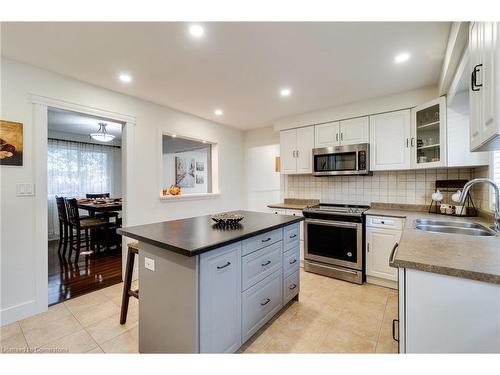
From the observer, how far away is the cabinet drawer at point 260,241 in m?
1.67

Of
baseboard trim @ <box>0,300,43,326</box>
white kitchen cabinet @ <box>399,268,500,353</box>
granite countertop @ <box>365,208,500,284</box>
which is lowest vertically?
baseboard trim @ <box>0,300,43,326</box>

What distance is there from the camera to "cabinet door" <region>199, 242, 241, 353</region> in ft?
4.42

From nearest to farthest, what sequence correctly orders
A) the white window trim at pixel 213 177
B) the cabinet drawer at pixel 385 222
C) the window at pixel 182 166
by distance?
the cabinet drawer at pixel 385 222, the white window trim at pixel 213 177, the window at pixel 182 166

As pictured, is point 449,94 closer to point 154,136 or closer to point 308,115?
point 308,115

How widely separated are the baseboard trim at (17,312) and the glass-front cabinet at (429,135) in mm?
4309

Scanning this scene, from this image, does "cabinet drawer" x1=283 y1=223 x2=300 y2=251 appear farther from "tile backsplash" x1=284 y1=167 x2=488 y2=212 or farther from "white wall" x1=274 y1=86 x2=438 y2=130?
"white wall" x1=274 y1=86 x2=438 y2=130

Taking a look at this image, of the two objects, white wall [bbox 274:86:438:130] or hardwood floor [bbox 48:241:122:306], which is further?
white wall [bbox 274:86:438:130]

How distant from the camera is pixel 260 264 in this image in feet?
5.97

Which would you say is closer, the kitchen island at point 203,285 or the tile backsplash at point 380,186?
the kitchen island at point 203,285

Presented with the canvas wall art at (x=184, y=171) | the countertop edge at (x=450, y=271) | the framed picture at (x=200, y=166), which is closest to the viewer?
the countertop edge at (x=450, y=271)

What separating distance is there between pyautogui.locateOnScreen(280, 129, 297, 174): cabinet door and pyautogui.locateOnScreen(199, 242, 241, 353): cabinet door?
7.92 feet

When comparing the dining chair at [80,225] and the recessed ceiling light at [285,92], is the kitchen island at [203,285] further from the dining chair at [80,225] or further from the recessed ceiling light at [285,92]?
the dining chair at [80,225]

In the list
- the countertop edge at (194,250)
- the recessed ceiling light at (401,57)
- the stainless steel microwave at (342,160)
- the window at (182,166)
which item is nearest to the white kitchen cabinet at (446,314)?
the countertop edge at (194,250)

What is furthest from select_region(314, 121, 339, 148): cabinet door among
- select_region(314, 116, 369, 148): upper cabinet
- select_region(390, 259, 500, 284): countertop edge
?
select_region(390, 259, 500, 284): countertop edge
